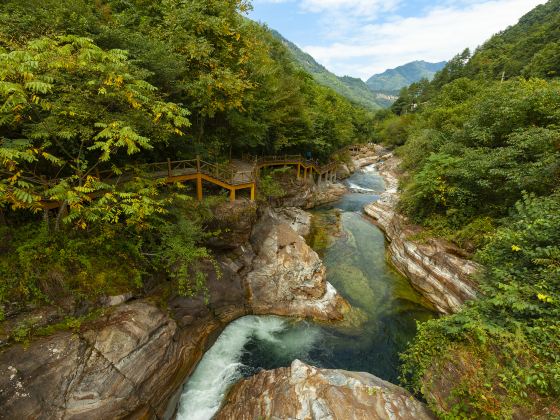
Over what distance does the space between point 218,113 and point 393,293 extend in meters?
16.6

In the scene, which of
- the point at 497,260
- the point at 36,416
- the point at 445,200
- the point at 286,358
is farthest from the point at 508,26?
the point at 36,416

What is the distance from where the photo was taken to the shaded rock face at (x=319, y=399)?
6.99 metres

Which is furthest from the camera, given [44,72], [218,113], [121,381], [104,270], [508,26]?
[508,26]

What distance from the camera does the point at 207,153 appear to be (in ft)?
52.3

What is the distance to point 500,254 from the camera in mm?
9312

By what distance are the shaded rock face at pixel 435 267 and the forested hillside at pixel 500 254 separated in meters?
0.87

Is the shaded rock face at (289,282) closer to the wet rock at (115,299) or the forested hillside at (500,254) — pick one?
the forested hillside at (500,254)

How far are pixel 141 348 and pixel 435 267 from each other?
14.6 m

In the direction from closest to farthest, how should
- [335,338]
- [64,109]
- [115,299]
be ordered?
[64,109]
[115,299]
[335,338]

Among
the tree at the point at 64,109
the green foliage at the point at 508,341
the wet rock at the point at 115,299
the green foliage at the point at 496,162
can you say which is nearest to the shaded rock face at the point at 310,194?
the green foliage at the point at 496,162

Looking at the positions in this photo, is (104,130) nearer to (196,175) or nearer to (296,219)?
(196,175)

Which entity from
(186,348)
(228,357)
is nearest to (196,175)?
(186,348)

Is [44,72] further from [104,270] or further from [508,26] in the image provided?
[508,26]

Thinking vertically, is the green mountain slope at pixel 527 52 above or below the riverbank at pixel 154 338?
above
